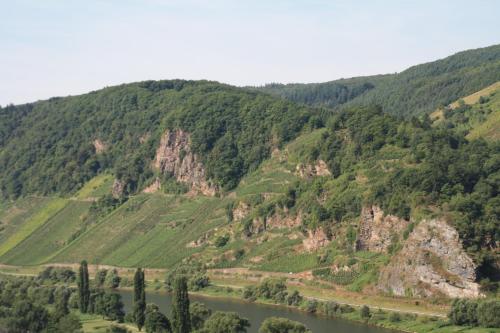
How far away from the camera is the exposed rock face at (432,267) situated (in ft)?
456

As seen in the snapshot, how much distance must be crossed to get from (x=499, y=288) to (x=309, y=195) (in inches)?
2434

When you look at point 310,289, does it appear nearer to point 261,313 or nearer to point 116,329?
point 261,313

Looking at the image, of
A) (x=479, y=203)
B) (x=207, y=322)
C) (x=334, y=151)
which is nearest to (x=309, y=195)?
(x=334, y=151)

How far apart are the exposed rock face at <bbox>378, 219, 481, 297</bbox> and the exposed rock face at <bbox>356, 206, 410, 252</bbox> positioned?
7219 mm

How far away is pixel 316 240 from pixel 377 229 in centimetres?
1788

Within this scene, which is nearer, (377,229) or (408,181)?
(408,181)

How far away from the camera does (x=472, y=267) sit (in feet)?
453

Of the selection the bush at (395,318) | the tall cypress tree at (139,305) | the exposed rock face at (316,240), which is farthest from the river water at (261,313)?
the exposed rock face at (316,240)

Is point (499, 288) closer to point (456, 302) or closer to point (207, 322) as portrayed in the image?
point (456, 302)

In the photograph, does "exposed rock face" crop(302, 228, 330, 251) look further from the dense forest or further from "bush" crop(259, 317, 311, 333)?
"bush" crop(259, 317, 311, 333)

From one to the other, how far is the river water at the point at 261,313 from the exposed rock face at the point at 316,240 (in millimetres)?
20768

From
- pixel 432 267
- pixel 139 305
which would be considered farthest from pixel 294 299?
pixel 139 305

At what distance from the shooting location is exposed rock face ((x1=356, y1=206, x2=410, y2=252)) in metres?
159

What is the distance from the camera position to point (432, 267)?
472 ft
